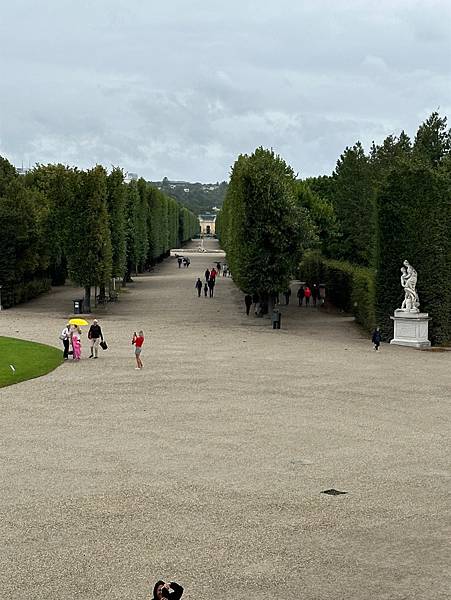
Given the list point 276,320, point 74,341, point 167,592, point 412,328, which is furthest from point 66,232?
point 167,592

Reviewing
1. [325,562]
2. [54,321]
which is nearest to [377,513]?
[325,562]

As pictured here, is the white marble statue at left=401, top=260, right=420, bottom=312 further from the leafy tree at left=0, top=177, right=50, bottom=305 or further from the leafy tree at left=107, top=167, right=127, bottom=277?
the leafy tree at left=0, top=177, right=50, bottom=305

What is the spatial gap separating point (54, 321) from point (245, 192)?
1309 cm

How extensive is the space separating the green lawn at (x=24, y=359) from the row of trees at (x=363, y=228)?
52.9ft

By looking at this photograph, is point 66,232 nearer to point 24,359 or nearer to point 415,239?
point 24,359

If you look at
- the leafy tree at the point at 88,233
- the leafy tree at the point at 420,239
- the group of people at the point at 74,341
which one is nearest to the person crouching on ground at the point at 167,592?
the group of people at the point at 74,341

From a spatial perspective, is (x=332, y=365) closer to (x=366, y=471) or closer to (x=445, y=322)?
(x=445, y=322)

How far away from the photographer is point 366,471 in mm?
16797

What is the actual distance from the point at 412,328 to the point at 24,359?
1807 centimetres

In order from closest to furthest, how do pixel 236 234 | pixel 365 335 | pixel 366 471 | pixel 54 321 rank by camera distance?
pixel 366 471 < pixel 365 335 < pixel 54 321 < pixel 236 234

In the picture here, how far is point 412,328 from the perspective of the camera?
3828cm

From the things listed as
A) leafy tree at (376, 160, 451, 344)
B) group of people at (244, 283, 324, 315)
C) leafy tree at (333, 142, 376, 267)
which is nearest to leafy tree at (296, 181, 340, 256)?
leafy tree at (333, 142, 376, 267)

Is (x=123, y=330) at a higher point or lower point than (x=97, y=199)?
lower

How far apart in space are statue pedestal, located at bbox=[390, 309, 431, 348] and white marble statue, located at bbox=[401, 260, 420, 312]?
13.3 inches
